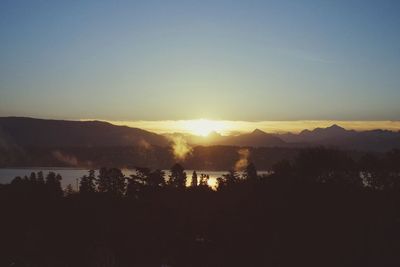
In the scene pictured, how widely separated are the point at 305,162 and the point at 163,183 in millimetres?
22404

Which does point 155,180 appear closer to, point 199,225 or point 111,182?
point 111,182

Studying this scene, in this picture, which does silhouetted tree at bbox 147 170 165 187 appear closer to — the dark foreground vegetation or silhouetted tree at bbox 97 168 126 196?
the dark foreground vegetation

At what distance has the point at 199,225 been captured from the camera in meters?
41.8

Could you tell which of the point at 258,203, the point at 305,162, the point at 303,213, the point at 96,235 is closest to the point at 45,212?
the point at 96,235

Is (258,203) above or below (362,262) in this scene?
above

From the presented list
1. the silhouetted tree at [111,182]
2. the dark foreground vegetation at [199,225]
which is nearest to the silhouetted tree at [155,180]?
the dark foreground vegetation at [199,225]

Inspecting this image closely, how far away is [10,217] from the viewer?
39688mm

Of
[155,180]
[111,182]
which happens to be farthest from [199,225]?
[111,182]

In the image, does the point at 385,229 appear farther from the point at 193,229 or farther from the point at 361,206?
the point at 193,229

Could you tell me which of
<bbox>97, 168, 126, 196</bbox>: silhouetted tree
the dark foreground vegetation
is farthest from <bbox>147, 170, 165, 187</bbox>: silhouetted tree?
<bbox>97, 168, 126, 196</bbox>: silhouetted tree

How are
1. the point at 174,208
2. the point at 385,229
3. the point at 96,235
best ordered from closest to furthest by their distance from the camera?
1. the point at 96,235
2. the point at 385,229
3. the point at 174,208

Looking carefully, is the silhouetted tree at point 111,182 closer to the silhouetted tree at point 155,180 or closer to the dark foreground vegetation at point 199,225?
the dark foreground vegetation at point 199,225

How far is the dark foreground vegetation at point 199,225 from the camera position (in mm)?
36156

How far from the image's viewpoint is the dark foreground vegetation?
36156mm
